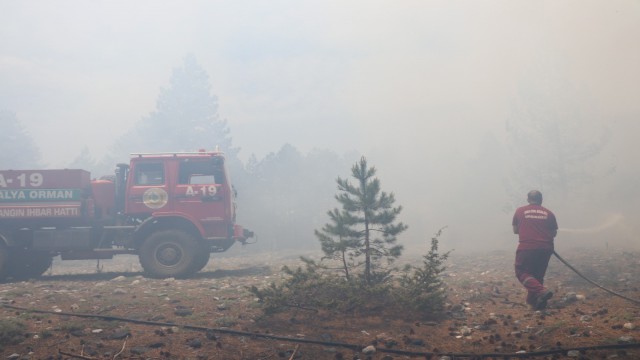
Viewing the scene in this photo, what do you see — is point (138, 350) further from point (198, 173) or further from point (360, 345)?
point (198, 173)

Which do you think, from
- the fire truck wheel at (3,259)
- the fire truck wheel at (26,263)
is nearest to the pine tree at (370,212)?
the fire truck wheel at (26,263)

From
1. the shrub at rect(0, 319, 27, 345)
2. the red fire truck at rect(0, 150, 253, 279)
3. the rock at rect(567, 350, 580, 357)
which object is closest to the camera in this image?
the rock at rect(567, 350, 580, 357)

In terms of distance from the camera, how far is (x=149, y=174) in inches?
488

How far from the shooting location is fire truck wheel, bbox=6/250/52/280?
11.9m

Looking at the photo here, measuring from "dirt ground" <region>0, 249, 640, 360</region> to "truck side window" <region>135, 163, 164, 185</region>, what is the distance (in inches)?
150

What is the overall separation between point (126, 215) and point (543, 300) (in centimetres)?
1053

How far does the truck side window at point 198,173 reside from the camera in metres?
12.5

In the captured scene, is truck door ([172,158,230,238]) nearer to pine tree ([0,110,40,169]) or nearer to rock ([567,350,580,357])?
rock ([567,350,580,357])

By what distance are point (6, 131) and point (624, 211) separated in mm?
70194

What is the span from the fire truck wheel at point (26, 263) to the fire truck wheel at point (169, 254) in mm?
2917

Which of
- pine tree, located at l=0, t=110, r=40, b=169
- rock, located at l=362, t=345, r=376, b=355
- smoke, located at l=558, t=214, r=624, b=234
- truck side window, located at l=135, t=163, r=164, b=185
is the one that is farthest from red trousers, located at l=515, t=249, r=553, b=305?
pine tree, located at l=0, t=110, r=40, b=169

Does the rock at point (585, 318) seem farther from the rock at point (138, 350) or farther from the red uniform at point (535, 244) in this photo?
the rock at point (138, 350)

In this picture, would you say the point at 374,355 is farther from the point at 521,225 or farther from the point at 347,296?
the point at 521,225

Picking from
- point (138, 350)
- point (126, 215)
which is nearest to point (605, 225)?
point (126, 215)
